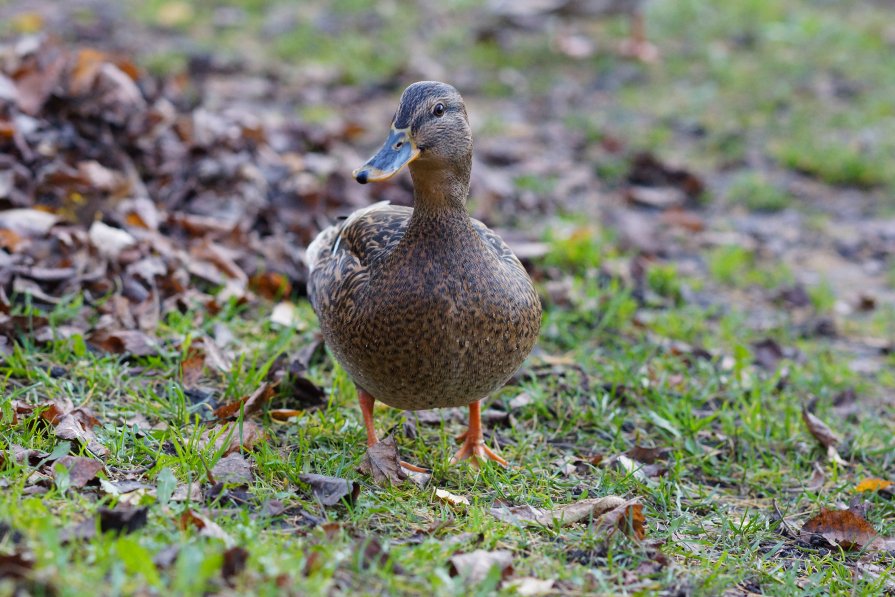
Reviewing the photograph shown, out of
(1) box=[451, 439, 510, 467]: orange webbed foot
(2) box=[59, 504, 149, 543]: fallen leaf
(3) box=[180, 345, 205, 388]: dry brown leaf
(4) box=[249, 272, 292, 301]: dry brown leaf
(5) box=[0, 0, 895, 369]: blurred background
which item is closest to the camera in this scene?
(2) box=[59, 504, 149, 543]: fallen leaf

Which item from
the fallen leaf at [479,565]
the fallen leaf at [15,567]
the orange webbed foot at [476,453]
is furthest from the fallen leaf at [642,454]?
the fallen leaf at [15,567]

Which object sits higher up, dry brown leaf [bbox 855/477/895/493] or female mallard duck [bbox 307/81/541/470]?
female mallard duck [bbox 307/81/541/470]

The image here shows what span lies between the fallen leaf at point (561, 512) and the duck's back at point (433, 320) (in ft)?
1.40

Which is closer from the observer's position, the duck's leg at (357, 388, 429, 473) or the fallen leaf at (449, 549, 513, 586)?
the fallen leaf at (449, 549, 513, 586)

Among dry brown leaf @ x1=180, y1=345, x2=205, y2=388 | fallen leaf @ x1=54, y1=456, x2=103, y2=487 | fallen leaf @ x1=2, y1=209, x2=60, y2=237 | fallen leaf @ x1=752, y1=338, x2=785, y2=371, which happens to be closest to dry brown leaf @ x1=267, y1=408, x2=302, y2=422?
dry brown leaf @ x1=180, y1=345, x2=205, y2=388

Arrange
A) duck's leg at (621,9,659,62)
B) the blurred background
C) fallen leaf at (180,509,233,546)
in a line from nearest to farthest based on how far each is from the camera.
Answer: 1. fallen leaf at (180,509,233,546)
2. the blurred background
3. duck's leg at (621,9,659,62)

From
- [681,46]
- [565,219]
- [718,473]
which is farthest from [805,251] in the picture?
[681,46]

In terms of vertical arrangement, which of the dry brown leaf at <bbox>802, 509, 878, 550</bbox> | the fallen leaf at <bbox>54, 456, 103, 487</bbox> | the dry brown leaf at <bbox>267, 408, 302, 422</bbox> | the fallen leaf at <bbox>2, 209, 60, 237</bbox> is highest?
the fallen leaf at <bbox>2, 209, 60, 237</bbox>

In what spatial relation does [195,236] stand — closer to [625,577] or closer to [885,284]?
[625,577]

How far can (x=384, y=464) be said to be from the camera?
350 centimetres

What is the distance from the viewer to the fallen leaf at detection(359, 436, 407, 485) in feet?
11.4

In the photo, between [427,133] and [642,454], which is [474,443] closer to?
[642,454]

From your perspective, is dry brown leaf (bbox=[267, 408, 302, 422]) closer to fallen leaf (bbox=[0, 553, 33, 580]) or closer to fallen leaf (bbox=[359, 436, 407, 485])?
fallen leaf (bbox=[359, 436, 407, 485])

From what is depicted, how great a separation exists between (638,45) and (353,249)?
20.4 ft
